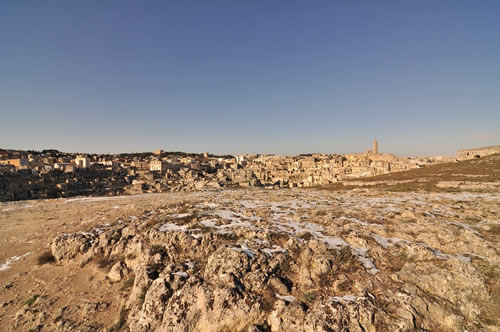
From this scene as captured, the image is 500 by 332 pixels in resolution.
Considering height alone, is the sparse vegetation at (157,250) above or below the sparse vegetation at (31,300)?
above

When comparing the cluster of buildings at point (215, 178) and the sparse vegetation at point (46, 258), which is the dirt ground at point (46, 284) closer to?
the sparse vegetation at point (46, 258)

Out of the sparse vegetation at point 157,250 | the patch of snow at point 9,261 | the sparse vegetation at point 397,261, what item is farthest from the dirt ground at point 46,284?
the sparse vegetation at point 397,261

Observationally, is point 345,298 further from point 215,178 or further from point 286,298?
point 215,178

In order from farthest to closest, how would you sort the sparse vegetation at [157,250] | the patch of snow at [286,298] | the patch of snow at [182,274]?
the sparse vegetation at [157,250], the patch of snow at [182,274], the patch of snow at [286,298]

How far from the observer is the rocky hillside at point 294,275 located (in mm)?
5719

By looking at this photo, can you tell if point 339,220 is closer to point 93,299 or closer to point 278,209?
point 278,209

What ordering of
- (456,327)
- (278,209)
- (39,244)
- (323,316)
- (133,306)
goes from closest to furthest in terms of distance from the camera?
(456,327)
(323,316)
(133,306)
(39,244)
(278,209)

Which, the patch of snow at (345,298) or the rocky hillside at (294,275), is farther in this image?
the patch of snow at (345,298)

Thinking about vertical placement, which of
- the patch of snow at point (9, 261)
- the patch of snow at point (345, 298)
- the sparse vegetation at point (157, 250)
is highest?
the sparse vegetation at point (157, 250)

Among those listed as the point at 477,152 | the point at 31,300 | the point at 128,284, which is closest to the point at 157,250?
the point at 128,284

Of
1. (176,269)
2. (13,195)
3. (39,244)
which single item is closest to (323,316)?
(176,269)

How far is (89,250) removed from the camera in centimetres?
1125

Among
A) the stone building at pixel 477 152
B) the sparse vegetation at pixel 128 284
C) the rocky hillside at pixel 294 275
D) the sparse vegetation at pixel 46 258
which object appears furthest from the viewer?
the stone building at pixel 477 152

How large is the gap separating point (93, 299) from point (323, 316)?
28.6 ft
